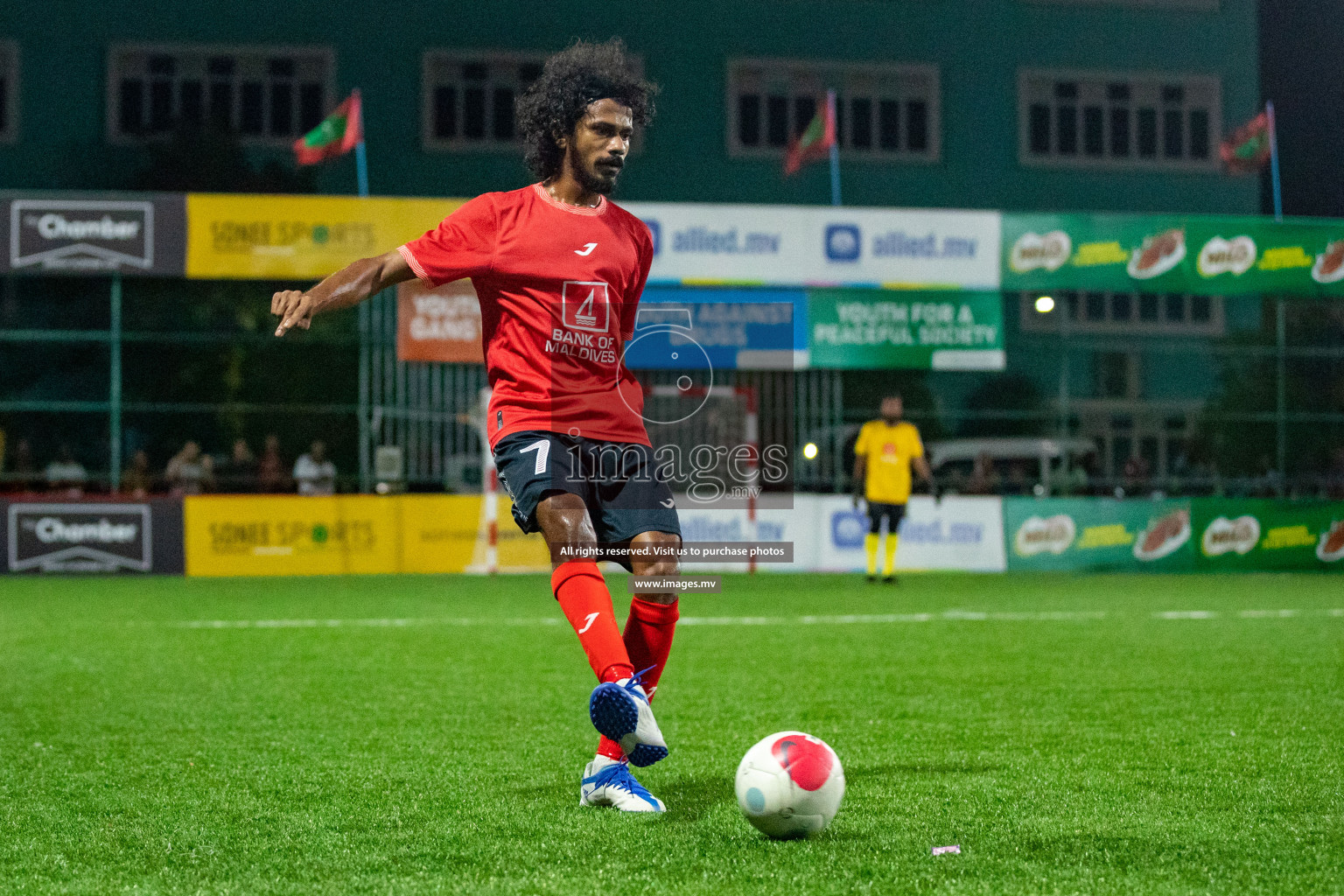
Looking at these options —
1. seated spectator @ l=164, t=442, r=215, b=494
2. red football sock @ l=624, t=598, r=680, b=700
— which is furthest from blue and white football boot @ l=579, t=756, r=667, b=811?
seated spectator @ l=164, t=442, r=215, b=494

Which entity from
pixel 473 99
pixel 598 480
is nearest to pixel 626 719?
pixel 598 480

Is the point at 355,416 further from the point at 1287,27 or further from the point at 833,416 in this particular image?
the point at 1287,27

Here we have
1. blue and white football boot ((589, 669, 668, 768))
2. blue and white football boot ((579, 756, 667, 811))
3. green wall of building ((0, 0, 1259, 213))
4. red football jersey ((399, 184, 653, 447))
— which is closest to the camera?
blue and white football boot ((589, 669, 668, 768))

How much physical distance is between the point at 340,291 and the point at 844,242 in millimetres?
14112

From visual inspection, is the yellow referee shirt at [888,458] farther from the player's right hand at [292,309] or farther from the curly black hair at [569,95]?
the player's right hand at [292,309]

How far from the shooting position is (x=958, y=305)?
1839 cm

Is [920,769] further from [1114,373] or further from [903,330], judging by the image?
[1114,373]

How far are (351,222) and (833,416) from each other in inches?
254

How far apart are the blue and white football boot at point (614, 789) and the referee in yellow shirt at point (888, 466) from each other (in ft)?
38.7

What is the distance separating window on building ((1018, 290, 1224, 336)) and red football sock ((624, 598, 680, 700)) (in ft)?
93.2

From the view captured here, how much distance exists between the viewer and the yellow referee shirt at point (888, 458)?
53.2 ft

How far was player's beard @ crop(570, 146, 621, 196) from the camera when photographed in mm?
4695

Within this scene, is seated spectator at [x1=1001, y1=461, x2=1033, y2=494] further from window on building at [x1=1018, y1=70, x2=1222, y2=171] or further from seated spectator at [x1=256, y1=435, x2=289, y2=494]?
window on building at [x1=1018, y1=70, x2=1222, y2=171]

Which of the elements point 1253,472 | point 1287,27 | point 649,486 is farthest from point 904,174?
point 649,486
